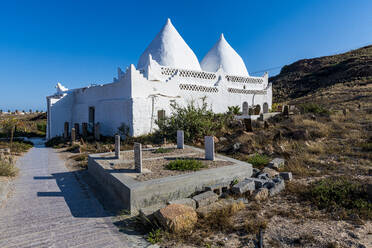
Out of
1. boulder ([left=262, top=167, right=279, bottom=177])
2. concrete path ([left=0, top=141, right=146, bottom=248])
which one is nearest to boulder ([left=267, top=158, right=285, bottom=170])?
boulder ([left=262, top=167, right=279, bottom=177])

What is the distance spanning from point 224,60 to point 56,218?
1867 centimetres

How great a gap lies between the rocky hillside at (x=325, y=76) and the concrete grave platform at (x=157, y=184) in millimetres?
32151

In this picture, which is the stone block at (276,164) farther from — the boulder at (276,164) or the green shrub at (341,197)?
the green shrub at (341,197)

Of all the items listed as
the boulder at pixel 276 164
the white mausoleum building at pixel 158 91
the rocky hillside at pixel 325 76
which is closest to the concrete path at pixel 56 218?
the boulder at pixel 276 164

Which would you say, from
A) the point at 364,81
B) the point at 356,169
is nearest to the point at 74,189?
the point at 356,169

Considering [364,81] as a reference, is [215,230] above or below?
below

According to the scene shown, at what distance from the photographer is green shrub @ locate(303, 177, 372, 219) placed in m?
3.67

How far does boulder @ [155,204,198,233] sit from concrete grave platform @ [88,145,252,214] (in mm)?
663

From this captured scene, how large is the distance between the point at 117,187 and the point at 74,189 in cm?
158

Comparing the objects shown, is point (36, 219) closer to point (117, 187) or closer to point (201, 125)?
point (117, 187)

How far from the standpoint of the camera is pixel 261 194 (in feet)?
14.1

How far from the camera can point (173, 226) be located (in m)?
3.10

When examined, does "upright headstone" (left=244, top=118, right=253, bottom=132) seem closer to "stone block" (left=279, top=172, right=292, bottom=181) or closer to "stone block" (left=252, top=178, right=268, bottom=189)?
"stone block" (left=279, top=172, right=292, bottom=181)

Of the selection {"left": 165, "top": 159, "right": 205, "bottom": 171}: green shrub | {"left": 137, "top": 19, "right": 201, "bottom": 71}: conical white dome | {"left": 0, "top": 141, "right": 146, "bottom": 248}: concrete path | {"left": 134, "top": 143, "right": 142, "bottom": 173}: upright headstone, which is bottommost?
{"left": 0, "top": 141, "right": 146, "bottom": 248}: concrete path
